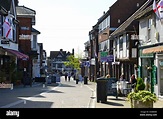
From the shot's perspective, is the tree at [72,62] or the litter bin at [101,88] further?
the tree at [72,62]

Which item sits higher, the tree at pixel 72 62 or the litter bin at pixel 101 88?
the tree at pixel 72 62

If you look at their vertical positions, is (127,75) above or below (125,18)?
below

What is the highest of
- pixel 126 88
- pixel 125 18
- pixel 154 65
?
pixel 125 18

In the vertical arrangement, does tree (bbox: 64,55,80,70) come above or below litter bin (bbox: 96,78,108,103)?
above

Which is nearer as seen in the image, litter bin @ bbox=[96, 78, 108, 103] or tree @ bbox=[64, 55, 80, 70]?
litter bin @ bbox=[96, 78, 108, 103]

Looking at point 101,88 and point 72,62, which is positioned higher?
point 72,62

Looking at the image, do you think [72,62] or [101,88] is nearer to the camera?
[101,88]

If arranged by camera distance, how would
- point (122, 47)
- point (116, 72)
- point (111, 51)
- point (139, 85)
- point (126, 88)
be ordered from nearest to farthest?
point (139, 85)
point (126, 88)
point (122, 47)
point (116, 72)
point (111, 51)

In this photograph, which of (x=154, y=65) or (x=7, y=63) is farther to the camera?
(x=7, y=63)

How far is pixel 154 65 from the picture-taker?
60.4 feet
